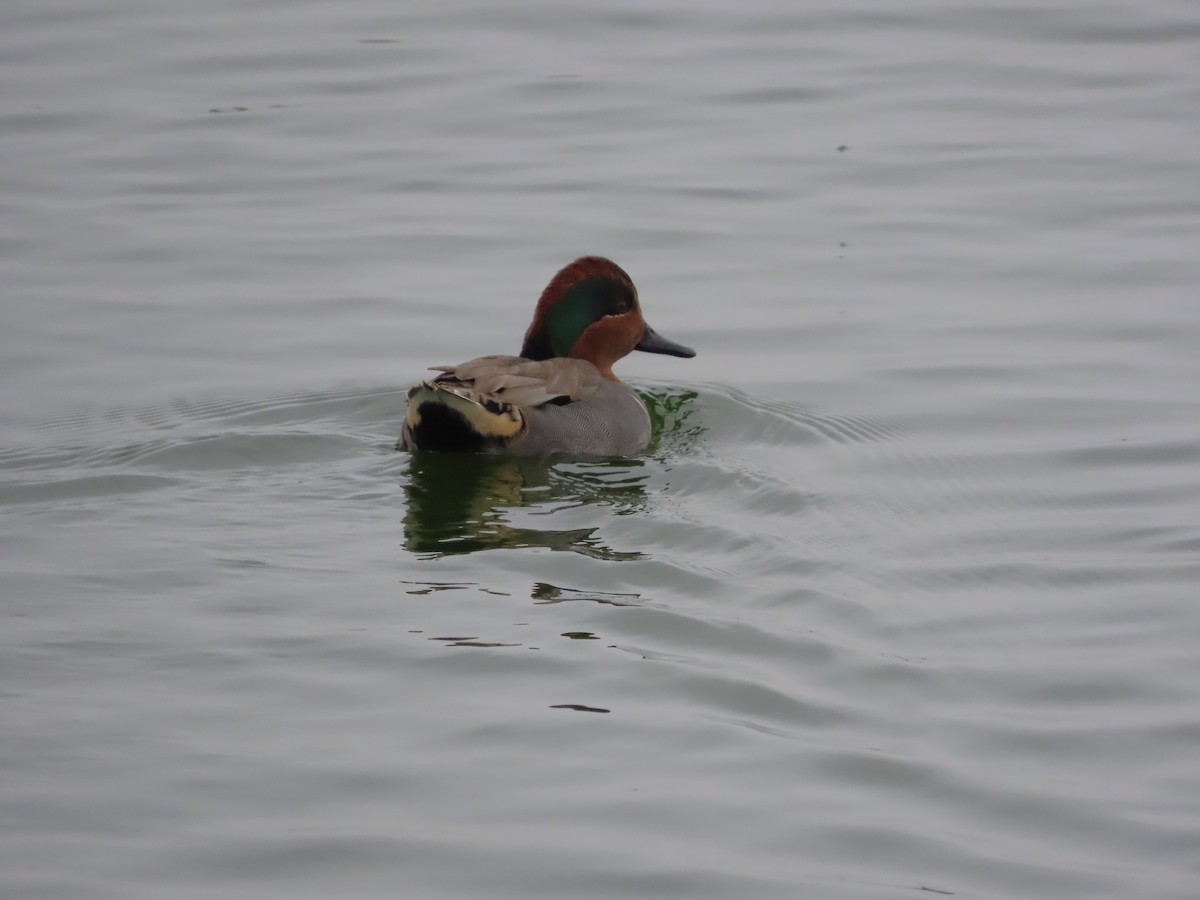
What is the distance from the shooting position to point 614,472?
9.20 m

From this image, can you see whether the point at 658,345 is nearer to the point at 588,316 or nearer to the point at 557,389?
the point at 588,316

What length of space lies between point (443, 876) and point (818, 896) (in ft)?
3.35

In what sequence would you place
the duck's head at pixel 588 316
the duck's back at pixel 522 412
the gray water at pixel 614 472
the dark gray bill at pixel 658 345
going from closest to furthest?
1. the gray water at pixel 614 472
2. the duck's back at pixel 522 412
3. the duck's head at pixel 588 316
4. the dark gray bill at pixel 658 345

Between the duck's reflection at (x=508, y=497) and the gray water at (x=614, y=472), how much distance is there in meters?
0.03

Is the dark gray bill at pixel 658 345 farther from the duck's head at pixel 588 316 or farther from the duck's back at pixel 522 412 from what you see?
the duck's back at pixel 522 412

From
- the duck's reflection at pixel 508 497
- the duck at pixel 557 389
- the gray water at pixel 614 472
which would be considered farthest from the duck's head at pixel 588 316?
the duck's reflection at pixel 508 497

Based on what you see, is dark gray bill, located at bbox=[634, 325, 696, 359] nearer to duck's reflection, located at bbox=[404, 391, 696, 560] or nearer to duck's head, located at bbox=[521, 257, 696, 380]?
duck's head, located at bbox=[521, 257, 696, 380]

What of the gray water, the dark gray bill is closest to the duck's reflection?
the gray water

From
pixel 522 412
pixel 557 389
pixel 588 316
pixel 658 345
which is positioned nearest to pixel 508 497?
pixel 522 412

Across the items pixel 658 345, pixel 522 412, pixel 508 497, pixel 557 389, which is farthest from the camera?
pixel 658 345

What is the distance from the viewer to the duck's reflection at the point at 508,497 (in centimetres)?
789

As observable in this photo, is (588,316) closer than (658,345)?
Yes

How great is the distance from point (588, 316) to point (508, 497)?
1.96 metres

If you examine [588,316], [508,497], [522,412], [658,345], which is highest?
[588,316]
